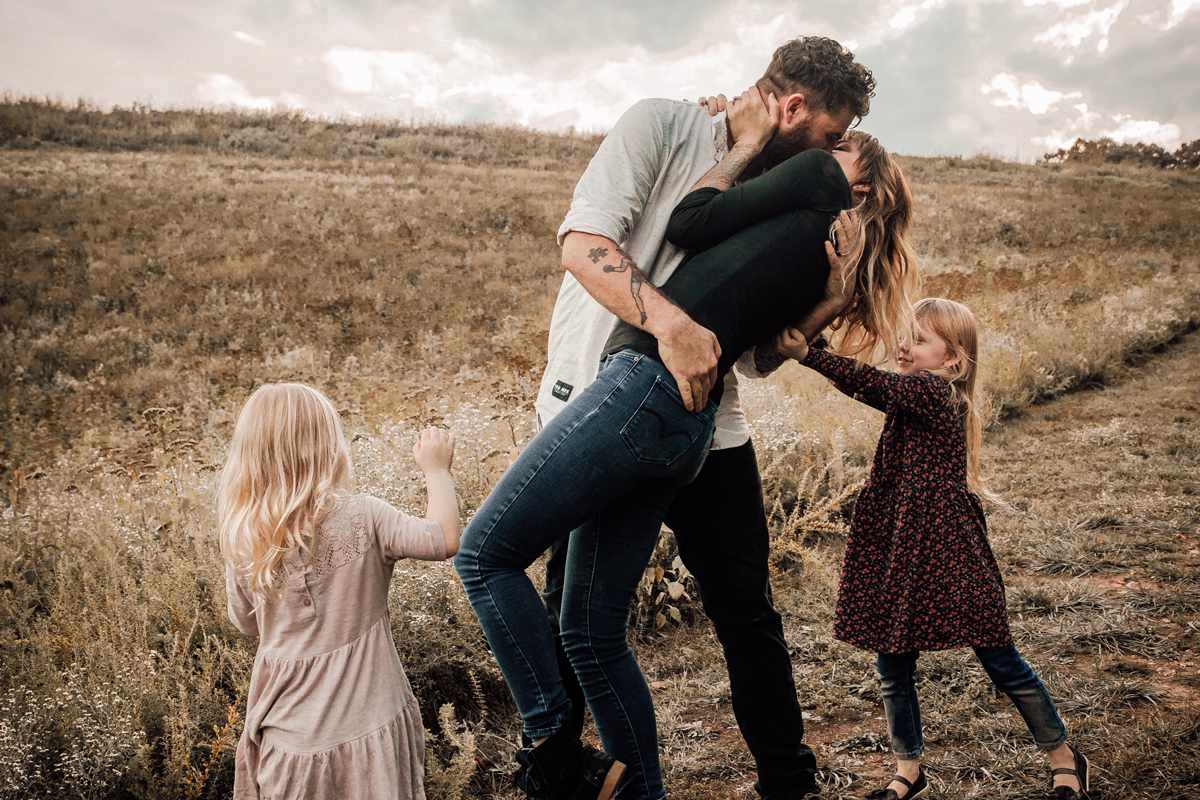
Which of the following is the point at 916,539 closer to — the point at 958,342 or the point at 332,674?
the point at 958,342

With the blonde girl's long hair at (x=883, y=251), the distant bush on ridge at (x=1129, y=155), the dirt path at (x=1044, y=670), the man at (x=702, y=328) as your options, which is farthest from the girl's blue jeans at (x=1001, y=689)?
the distant bush on ridge at (x=1129, y=155)

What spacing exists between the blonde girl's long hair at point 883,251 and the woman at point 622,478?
42 centimetres

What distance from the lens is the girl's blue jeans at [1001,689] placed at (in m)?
2.25

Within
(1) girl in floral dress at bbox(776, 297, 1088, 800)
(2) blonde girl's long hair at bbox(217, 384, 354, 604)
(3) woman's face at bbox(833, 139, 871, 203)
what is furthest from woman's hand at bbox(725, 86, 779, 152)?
(2) blonde girl's long hair at bbox(217, 384, 354, 604)

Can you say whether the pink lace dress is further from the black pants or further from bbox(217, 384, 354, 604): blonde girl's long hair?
the black pants

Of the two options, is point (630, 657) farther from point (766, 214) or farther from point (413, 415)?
point (413, 415)

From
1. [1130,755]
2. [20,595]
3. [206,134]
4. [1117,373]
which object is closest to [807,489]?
[1130,755]

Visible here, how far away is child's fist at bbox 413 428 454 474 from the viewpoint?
1.87m

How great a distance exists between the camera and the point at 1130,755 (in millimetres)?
2344

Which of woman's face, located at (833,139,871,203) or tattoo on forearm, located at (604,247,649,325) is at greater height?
woman's face, located at (833,139,871,203)

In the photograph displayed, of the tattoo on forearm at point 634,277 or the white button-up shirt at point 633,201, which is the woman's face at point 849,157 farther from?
the tattoo on forearm at point 634,277

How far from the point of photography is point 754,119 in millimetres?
1881

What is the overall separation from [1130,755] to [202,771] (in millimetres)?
3165

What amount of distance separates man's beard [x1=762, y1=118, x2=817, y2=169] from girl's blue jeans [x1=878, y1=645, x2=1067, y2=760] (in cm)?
170
